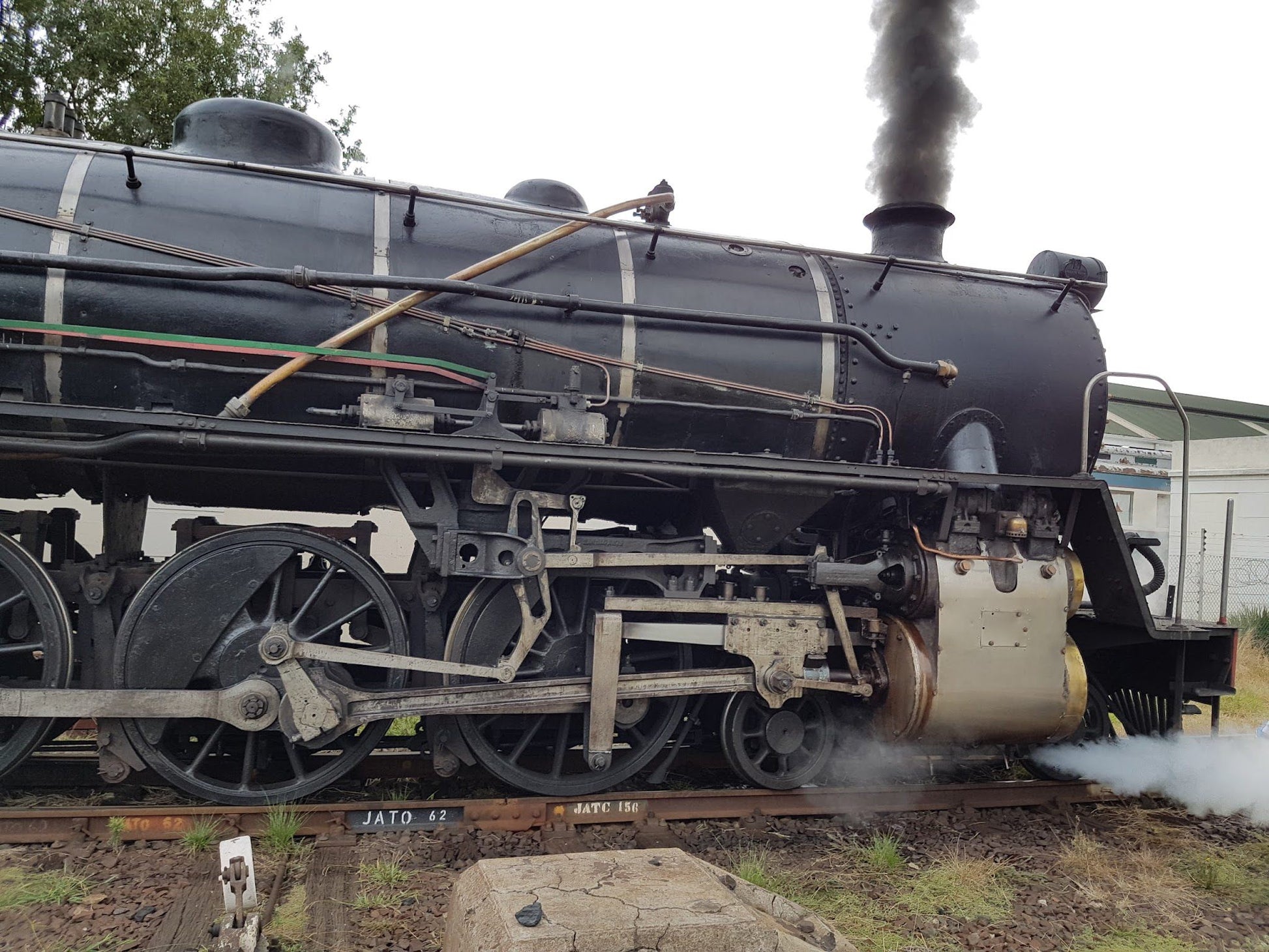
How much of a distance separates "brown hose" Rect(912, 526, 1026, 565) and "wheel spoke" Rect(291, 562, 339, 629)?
3.01 meters

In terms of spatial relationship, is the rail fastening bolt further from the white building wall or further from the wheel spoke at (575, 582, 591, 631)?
the white building wall

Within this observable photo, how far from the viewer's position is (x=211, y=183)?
4.01 meters

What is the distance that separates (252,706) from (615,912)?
7.22 feet

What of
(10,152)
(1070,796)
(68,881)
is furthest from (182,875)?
(1070,796)

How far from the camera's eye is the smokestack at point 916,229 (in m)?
5.43

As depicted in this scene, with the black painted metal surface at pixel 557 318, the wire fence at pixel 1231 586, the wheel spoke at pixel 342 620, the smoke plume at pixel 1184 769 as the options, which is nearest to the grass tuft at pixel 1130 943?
the smoke plume at pixel 1184 769

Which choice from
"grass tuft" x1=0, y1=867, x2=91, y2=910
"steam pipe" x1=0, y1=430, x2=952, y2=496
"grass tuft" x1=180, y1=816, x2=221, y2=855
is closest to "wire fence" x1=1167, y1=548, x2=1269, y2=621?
"steam pipe" x1=0, y1=430, x2=952, y2=496

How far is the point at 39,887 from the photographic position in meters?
3.31

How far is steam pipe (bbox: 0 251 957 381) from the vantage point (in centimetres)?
346

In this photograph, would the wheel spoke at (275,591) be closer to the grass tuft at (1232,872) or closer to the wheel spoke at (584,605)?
the wheel spoke at (584,605)

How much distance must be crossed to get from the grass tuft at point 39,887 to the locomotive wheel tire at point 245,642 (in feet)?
2.00

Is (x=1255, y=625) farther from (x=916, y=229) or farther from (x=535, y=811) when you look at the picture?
(x=535, y=811)

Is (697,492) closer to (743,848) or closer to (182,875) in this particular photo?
(743,848)

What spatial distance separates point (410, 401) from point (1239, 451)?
18.4 m
